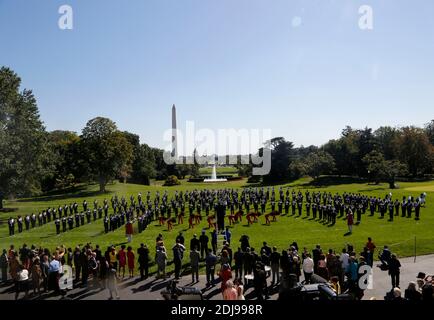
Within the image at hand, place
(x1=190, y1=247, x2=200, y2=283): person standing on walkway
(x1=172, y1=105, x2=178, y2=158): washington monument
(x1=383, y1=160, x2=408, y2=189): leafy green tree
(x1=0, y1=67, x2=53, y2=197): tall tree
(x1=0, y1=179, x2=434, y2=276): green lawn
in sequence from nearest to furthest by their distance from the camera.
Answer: (x1=190, y1=247, x2=200, y2=283): person standing on walkway
(x1=0, y1=179, x2=434, y2=276): green lawn
(x1=0, y1=67, x2=53, y2=197): tall tree
(x1=383, y1=160, x2=408, y2=189): leafy green tree
(x1=172, y1=105, x2=178, y2=158): washington monument

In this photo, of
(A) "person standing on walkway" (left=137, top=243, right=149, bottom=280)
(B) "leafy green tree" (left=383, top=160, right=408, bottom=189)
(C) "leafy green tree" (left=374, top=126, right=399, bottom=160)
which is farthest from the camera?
(C) "leafy green tree" (left=374, top=126, right=399, bottom=160)

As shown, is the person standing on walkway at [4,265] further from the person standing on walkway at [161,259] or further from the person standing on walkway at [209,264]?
the person standing on walkway at [209,264]

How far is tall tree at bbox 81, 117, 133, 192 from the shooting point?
183 ft

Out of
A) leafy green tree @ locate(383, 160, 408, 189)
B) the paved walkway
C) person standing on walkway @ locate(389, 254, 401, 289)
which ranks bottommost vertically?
the paved walkway

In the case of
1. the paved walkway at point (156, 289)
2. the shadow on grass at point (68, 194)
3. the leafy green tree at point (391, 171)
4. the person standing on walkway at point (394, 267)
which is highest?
the leafy green tree at point (391, 171)

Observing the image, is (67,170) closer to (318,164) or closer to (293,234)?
(318,164)

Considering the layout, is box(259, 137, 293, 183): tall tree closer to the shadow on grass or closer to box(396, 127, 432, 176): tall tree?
box(396, 127, 432, 176): tall tree

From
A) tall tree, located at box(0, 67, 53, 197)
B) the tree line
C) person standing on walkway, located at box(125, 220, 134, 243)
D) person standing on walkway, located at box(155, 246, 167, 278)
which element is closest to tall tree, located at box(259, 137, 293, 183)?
the tree line

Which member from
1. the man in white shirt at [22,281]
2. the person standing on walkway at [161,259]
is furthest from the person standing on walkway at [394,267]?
the man in white shirt at [22,281]

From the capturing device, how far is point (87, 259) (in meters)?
13.9

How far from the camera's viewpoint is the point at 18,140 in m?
34.5

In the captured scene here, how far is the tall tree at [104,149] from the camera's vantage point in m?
55.9
